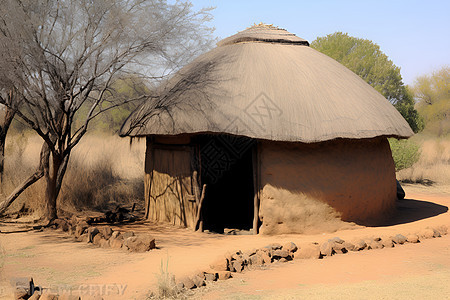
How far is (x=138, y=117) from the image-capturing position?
361 inches

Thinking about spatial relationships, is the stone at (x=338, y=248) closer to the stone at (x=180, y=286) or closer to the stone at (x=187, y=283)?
the stone at (x=187, y=283)

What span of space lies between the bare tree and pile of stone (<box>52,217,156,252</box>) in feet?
2.60

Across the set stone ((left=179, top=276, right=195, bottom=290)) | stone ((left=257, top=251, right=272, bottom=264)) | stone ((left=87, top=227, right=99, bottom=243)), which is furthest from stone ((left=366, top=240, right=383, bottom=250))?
stone ((left=87, top=227, right=99, bottom=243))

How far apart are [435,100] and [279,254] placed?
90.1 ft

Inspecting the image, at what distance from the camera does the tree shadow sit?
344 inches

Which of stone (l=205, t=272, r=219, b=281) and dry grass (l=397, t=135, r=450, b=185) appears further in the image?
dry grass (l=397, t=135, r=450, b=185)

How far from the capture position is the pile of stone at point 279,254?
5.21 meters

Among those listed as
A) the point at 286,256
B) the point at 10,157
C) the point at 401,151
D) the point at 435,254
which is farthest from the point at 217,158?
the point at 401,151

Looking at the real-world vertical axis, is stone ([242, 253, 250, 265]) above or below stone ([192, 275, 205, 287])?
above

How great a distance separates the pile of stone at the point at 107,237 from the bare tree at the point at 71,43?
79 cm

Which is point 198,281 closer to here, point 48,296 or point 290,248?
point 48,296

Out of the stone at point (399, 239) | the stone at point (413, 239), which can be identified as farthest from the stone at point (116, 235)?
the stone at point (413, 239)

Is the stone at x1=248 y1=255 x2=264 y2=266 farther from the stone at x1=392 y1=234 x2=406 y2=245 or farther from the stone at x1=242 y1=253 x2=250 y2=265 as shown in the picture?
the stone at x1=392 y1=234 x2=406 y2=245

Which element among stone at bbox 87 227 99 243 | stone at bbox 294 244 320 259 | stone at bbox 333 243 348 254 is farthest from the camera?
stone at bbox 87 227 99 243
